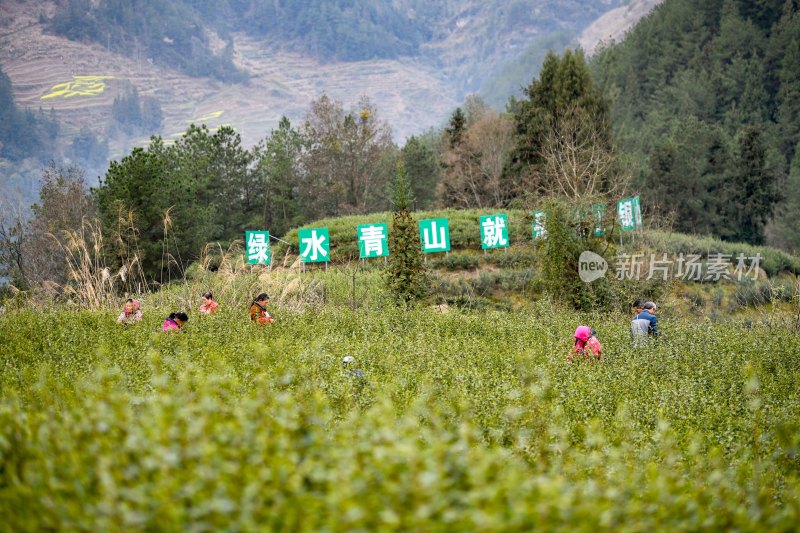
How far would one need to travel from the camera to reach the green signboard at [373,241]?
19891mm

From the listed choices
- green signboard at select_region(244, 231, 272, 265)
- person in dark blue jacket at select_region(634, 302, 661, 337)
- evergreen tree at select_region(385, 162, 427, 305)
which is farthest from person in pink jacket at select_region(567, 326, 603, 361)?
green signboard at select_region(244, 231, 272, 265)

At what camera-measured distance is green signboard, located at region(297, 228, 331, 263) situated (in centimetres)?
1956

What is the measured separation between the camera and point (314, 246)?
772 inches

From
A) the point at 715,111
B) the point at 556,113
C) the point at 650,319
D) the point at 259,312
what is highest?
the point at 715,111

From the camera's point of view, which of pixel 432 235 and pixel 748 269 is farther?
pixel 748 269

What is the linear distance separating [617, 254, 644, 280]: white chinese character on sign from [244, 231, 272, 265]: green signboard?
8.46m

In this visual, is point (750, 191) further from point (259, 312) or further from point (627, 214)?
point (259, 312)

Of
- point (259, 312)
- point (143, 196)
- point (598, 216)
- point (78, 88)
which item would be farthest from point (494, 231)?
point (78, 88)

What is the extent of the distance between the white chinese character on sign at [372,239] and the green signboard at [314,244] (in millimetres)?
1127

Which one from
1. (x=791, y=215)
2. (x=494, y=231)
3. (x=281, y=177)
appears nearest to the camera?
(x=494, y=231)

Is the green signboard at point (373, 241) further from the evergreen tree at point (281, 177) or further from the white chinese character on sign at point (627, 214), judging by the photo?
the evergreen tree at point (281, 177)

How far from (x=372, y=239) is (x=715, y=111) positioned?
55.5 meters

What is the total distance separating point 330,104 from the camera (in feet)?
136

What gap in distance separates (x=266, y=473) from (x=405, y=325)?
316 inches
